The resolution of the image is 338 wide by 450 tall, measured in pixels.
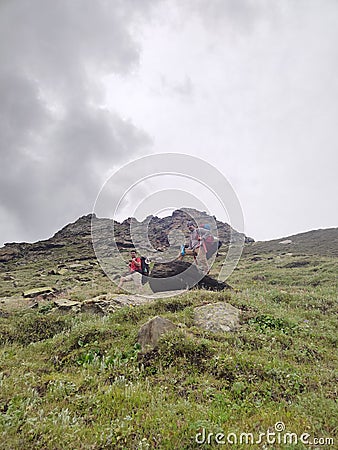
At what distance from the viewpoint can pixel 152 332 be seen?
789cm

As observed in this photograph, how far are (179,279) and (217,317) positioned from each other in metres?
7.27

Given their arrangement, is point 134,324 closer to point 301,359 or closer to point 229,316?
point 229,316

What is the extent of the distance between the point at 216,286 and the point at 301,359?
871 cm

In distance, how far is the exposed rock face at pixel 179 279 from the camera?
16.6 meters

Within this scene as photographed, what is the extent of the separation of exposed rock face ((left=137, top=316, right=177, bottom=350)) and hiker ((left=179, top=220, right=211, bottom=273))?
898 centimetres

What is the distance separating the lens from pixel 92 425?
4.70 meters

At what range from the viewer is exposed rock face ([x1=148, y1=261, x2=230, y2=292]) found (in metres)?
16.6

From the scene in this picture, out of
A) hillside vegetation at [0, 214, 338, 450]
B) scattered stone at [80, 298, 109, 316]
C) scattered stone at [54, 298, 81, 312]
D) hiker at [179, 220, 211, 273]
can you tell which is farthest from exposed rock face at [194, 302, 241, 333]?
hiker at [179, 220, 211, 273]

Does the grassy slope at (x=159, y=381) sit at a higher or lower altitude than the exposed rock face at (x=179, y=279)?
lower

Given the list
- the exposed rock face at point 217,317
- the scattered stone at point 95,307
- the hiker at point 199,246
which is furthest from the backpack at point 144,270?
the exposed rock face at point 217,317

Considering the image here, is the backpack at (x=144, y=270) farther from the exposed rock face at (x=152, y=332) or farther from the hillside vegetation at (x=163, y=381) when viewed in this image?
the exposed rock face at (x=152, y=332)

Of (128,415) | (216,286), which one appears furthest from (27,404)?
(216,286)

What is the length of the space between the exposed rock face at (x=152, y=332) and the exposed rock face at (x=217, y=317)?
1.46m

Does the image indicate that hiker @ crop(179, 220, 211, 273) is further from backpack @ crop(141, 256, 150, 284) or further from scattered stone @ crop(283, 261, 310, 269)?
scattered stone @ crop(283, 261, 310, 269)
